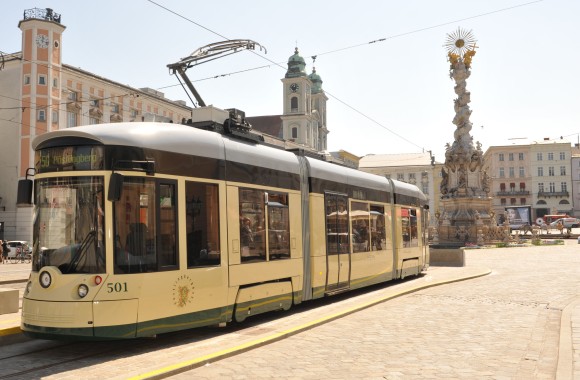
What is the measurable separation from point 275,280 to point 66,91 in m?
44.2

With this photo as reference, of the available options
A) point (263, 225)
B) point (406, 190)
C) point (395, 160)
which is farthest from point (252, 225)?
point (395, 160)

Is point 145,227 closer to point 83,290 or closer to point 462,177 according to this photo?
point 83,290

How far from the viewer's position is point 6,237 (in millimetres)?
45500

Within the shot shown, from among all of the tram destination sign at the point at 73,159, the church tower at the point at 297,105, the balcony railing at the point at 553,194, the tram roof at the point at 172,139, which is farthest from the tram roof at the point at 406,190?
the balcony railing at the point at 553,194

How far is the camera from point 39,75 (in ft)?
149

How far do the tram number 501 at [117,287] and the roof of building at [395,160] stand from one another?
11534 cm

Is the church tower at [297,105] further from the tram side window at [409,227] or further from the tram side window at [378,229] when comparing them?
the tram side window at [378,229]

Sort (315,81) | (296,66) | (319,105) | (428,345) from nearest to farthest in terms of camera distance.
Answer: (428,345) → (296,66) → (315,81) → (319,105)

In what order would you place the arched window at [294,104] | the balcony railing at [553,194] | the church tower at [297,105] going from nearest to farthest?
the church tower at [297,105], the arched window at [294,104], the balcony railing at [553,194]

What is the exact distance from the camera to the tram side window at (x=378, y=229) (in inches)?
567

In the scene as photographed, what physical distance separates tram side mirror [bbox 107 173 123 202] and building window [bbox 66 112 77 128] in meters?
44.1

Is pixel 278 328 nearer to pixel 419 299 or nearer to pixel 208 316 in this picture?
pixel 208 316

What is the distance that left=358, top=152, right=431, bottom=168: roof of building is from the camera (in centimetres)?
12281

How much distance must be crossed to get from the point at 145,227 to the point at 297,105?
90437 millimetres
